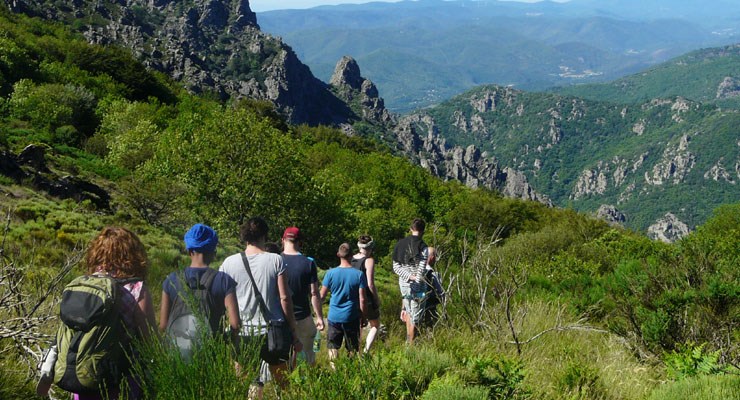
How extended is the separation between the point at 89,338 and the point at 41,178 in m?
18.2

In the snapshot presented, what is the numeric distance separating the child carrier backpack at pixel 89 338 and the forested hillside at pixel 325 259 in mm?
244

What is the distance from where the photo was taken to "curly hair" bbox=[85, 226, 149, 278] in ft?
11.3

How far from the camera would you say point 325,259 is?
30938 mm

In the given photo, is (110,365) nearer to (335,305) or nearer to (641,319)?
(335,305)

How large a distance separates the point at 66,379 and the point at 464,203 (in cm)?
5717

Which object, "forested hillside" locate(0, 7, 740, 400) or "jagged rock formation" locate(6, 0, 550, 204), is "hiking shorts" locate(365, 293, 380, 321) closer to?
"forested hillside" locate(0, 7, 740, 400)

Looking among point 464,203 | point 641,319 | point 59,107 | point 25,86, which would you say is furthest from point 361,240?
point 464,203

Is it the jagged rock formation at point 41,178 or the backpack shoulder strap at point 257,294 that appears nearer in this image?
the backpack shoulder strap at point 257,294

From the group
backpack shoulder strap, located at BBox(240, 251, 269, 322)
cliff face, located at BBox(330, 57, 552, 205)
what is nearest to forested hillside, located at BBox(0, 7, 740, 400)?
backpack shoulder strap, located at BBox(240, 251, 269, 322)

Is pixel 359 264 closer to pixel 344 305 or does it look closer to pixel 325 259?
pixel 344 305

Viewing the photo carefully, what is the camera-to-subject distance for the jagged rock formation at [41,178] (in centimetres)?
1781

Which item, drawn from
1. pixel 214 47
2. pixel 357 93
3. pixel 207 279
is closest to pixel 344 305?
pixel 207 279

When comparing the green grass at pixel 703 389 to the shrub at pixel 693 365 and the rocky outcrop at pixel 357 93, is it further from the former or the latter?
the rocky outcrop at pixel 357 93

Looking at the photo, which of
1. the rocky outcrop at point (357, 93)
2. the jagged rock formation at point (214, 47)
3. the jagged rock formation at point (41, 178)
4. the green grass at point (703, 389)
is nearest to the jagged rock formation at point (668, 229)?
the rocky outcrop at point (357, 93)
